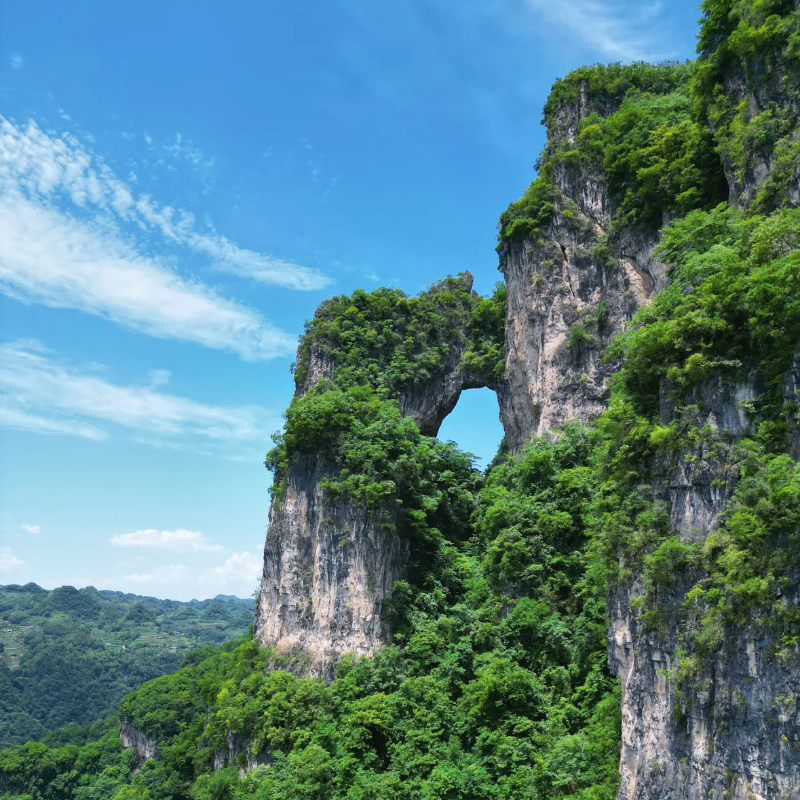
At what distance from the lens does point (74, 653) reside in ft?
257

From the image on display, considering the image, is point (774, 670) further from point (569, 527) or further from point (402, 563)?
point (402, 563)

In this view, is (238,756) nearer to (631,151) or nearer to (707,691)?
(707,691)

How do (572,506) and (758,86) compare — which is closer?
(758,86)

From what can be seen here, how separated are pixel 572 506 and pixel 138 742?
31.3 metres

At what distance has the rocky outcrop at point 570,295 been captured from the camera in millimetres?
23484

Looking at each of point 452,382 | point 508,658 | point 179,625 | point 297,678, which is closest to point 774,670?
point 508,658

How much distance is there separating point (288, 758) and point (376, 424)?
11.6 m

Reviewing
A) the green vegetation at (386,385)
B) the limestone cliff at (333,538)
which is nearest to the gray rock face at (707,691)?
the limestone cliff at (333,538)

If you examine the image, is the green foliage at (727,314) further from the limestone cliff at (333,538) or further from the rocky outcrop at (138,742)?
the rocky outcrop at (138,742)

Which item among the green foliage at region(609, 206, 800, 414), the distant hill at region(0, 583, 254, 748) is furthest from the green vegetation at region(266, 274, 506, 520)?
the distant hill at region(0, 583, 254, 748)

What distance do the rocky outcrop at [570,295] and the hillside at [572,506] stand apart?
10cm

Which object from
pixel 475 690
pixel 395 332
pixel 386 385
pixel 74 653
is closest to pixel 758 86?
pixel 475 690

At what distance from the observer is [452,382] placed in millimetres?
30797

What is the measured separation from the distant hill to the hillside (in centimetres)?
3795
